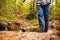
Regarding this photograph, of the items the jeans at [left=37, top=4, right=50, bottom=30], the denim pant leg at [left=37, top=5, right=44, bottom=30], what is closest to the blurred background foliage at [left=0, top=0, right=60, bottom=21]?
the jeans at [left=37, top=4, right=50, bottom=30]

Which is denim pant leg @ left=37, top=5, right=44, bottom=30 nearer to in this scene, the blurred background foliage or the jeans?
the jeans

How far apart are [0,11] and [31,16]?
2769 mm

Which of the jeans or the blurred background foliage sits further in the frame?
the blurred background foliage

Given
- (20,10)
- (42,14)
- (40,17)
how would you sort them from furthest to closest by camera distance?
(20,10), (42,14), (40,17)

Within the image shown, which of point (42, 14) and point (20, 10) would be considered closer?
point (42, 14)

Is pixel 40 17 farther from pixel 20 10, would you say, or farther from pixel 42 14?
pixel 20 10

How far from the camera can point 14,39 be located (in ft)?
16.8

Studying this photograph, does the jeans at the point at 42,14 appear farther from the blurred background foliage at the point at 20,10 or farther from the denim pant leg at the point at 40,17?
the blurred background foliage at the point at 20,10

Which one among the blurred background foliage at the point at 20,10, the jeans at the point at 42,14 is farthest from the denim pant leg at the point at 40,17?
the blurred background foliage at the point at 20,10

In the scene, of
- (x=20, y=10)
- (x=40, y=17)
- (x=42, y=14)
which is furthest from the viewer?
(x=20, y=10)

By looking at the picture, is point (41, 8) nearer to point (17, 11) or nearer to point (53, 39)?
point (53, 39)

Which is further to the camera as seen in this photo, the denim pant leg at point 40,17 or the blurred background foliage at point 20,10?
the blurred background foliage at point 20,10

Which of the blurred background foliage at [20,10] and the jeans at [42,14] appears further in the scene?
the blurred background foliage at [20,10]

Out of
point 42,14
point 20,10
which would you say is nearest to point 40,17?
point 42,14
